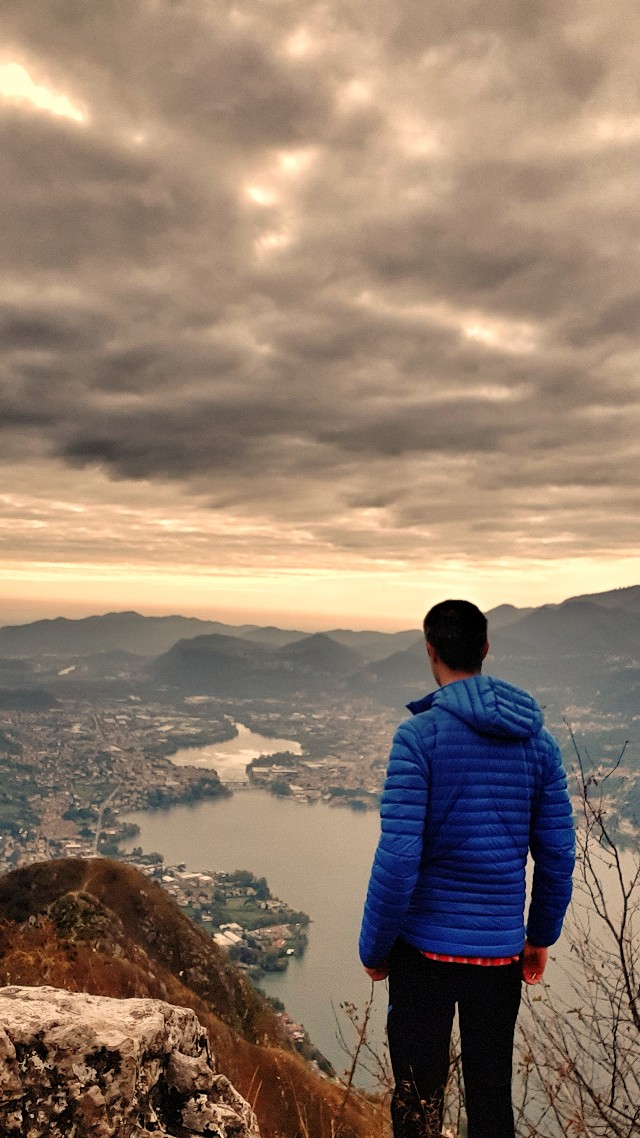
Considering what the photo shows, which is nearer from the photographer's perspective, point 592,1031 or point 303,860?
point 592,1031

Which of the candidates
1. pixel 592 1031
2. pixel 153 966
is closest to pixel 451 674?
pixel 592 1031

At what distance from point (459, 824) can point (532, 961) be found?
86cm

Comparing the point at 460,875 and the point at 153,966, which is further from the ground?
the point at 460,875

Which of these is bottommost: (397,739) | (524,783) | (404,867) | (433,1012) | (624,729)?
(624,729)

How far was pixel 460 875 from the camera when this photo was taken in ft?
9.19

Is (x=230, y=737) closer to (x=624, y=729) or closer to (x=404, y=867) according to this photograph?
(x=624, y=729)

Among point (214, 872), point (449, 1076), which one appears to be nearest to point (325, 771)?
point (214, 872)

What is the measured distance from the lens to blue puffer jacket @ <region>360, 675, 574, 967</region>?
2711mm

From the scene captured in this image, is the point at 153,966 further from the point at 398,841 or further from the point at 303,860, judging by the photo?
the point at 303,860

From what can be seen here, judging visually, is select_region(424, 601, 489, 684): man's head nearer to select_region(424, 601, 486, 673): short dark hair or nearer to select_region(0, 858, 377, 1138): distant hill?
select_region(424, 601, 486, 673): short dark hair

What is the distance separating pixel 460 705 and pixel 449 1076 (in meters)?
1.61

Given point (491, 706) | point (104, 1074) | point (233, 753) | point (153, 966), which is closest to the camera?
point (104, 1074)

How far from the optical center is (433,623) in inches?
118

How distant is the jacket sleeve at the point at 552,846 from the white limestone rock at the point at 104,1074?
1673mm
